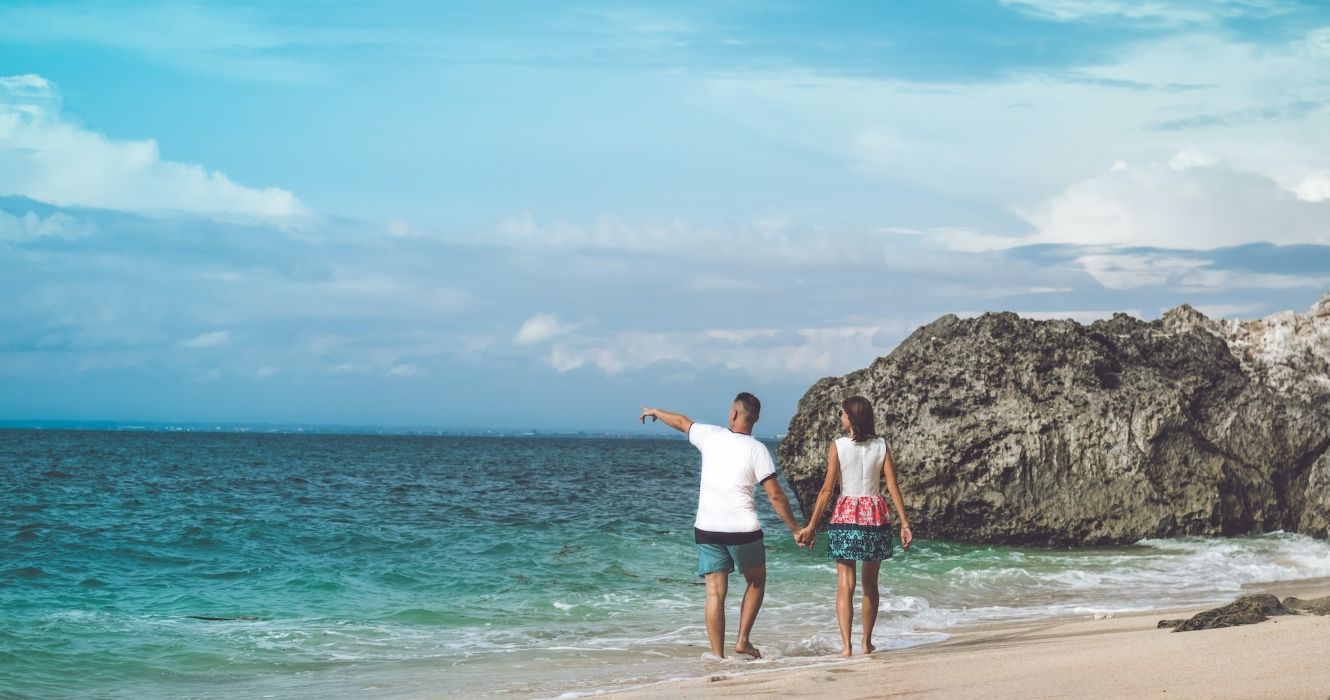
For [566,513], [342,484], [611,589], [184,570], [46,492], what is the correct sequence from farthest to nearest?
1. [342,484]
2. [46,492]
3. [566,513]
4. [184,570]
5. [611,589]

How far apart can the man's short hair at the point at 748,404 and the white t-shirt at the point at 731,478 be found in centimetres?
17

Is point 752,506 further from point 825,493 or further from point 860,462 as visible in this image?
point 860,462

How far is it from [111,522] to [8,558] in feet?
17.1

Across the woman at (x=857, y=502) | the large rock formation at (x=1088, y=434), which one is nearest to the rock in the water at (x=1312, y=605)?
the woman at (x=857, y=502)

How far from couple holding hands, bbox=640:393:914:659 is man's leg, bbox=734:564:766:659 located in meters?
0.01

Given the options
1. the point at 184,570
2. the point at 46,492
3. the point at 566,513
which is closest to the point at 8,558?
the point at 184,570

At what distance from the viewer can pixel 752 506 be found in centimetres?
782

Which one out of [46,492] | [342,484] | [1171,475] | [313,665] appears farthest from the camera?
[342,484]

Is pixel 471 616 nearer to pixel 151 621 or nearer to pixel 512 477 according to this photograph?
pixel 151 621

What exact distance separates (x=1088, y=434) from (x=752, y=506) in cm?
978

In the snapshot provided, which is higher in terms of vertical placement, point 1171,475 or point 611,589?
point 1171,475

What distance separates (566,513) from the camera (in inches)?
936

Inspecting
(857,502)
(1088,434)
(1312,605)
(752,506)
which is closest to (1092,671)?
(857,502)

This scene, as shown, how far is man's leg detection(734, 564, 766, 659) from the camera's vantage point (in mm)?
7941
